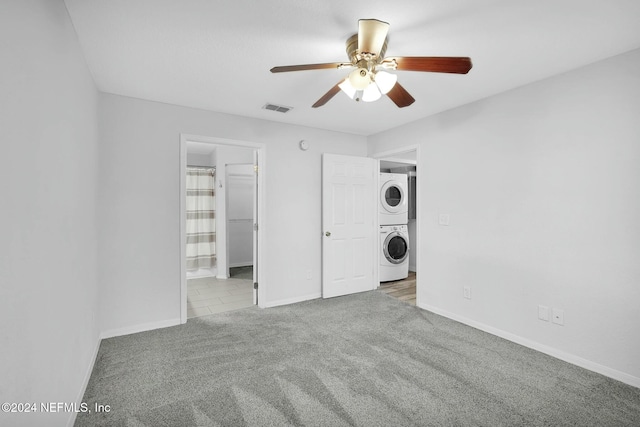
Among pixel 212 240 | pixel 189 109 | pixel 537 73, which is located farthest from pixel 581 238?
pixel 212 240

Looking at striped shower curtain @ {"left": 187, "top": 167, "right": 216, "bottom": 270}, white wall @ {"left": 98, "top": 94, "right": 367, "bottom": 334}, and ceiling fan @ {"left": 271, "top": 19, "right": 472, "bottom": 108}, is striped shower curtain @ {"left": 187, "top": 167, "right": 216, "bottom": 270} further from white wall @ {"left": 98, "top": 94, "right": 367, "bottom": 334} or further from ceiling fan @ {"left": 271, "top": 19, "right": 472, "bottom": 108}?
ceiling fan @ {"left": 271, "top": 19, "right": 472, "bottom": 108}

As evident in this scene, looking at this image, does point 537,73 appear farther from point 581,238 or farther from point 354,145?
point 354,145

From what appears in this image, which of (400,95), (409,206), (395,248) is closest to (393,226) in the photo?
(395,248)

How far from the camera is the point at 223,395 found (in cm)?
199

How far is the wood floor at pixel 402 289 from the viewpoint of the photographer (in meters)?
4.07

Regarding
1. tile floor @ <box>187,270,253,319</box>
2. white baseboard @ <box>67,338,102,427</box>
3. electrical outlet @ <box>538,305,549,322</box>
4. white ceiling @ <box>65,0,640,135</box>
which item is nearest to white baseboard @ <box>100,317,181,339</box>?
white baseboard @ <box>67,338,102,427</box>

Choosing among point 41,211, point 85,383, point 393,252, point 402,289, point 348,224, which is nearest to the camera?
point 41,211

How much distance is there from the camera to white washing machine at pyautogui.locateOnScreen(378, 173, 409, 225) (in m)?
4.88

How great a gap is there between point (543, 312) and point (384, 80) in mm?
2396

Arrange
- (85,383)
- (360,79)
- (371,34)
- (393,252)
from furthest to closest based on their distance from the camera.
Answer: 1. (393,252)
2. (85,383)
3. (360,79)
4. (371,34)

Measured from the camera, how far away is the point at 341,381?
2.14m

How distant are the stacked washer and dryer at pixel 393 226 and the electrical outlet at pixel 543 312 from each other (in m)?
2.41

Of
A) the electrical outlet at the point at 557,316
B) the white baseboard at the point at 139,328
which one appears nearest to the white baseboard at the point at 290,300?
the white baseboard at the point at 139,328

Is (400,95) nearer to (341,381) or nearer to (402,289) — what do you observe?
(341,381)
